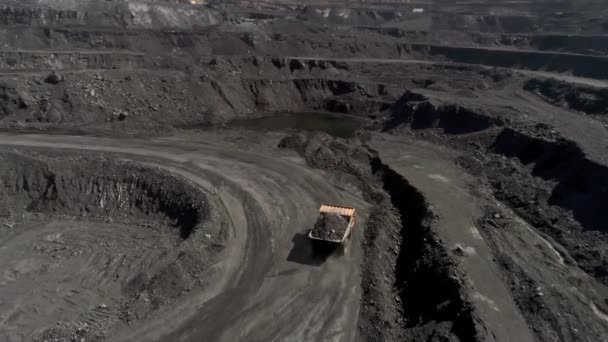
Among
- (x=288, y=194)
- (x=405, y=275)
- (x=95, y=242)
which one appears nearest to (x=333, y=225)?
(x=405, y=275)

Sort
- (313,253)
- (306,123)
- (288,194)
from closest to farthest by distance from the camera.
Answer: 1. (313,253)
2. (288,194)
3. (306,123)

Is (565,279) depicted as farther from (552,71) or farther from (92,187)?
(552,71)

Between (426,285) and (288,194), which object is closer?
(426,285)

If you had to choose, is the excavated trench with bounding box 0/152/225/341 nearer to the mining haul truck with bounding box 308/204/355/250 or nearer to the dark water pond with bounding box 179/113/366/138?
the mining haul truck with bounding box 308/204/355/250

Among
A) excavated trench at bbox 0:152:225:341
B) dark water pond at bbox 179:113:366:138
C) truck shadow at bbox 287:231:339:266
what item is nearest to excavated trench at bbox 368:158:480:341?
truck shadow at bbox 287:231:339:266

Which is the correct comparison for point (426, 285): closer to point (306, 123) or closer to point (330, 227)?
point (330, 227)

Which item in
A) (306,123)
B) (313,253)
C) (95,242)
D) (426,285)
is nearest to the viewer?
(426,285)

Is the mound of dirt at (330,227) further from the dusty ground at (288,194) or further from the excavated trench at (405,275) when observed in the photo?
the excavated trench at (405,275)
